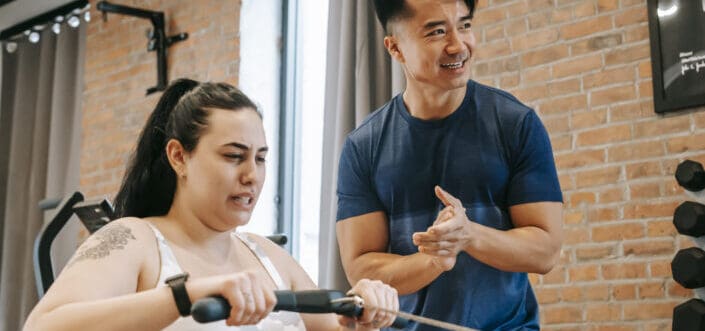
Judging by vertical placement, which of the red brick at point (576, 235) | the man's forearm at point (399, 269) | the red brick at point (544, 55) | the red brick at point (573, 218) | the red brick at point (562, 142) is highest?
the red brick at point (544, 55)

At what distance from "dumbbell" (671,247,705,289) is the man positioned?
116 centimetres

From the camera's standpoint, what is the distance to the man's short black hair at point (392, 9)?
1.84 metres

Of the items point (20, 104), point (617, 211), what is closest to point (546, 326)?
point (617, 211)

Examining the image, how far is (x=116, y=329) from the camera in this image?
140 centimetres

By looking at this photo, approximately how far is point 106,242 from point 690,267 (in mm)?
1882

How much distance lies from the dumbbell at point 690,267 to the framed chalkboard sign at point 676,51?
18.8 inches

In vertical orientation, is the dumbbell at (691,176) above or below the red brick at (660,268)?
above

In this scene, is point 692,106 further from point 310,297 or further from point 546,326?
point 310,297

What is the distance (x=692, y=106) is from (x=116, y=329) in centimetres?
216

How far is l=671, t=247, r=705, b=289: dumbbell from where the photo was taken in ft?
9.08

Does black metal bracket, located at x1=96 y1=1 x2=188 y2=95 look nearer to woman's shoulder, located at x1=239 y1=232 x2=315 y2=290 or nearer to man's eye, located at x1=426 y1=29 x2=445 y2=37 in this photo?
woman's shoulder, located at x1=239 y1=232 x2=315 y2=290

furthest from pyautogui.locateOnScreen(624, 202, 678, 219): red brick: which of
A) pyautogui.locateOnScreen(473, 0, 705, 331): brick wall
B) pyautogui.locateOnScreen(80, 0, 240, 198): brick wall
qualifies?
pyautogui.locateOnScreen(80, 0, 240, 198): brick wall

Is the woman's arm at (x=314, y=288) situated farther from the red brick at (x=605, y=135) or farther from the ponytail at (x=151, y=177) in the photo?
the red brick at (x=605, y=135)

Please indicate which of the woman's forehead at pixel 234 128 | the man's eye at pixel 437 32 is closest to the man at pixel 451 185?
the man's eye at pixel 437 32
